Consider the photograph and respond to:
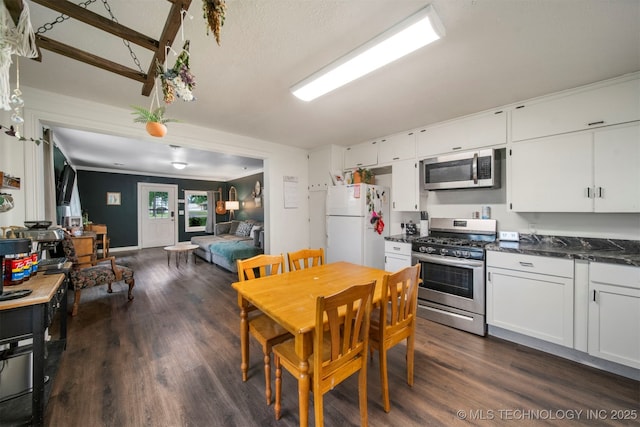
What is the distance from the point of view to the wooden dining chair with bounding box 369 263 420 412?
Answer: 148 centimetres

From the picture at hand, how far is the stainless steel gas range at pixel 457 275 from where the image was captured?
2398mm

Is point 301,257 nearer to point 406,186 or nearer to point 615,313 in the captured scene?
point 406,186

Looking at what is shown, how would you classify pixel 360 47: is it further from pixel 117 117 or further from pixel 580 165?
pixel 117 117

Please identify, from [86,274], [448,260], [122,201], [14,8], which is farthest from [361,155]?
[122,201]

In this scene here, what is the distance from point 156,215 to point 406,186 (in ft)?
25.2

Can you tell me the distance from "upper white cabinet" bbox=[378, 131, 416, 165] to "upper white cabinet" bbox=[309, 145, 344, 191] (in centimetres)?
77

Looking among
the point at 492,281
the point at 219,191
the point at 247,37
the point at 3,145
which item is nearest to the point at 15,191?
the point at 3,145

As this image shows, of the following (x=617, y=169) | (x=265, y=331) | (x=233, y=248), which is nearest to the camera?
(x=265, y=331)

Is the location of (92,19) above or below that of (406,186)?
above

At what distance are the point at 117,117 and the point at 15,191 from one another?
1.11 m

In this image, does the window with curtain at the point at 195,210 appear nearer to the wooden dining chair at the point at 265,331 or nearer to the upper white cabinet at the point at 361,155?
the upper white cabinet at the point at 361,155

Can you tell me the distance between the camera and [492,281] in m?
2.33

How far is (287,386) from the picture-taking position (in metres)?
1.75

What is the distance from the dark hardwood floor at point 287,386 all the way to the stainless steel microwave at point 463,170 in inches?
64.2
